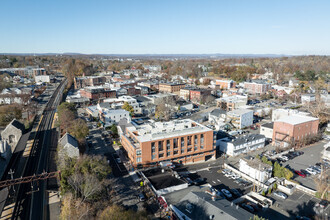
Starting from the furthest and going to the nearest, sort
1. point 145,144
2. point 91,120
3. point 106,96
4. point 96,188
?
point 106,96
point 91,120
point 145,144
point 96,188

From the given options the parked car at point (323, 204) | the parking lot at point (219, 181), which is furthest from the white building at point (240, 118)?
the parked car at point (323, 204)

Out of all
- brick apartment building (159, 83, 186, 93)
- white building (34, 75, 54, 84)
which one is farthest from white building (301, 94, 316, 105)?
white building (34, 75, 54, 84)

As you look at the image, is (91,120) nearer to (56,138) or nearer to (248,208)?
(56,138)

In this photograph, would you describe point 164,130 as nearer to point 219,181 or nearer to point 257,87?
point 219,181

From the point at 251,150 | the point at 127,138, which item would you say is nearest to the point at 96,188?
the point at 127,138

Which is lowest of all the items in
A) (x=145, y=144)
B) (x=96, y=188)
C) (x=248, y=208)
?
(x=248, y=208)

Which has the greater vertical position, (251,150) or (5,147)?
(5,147)
